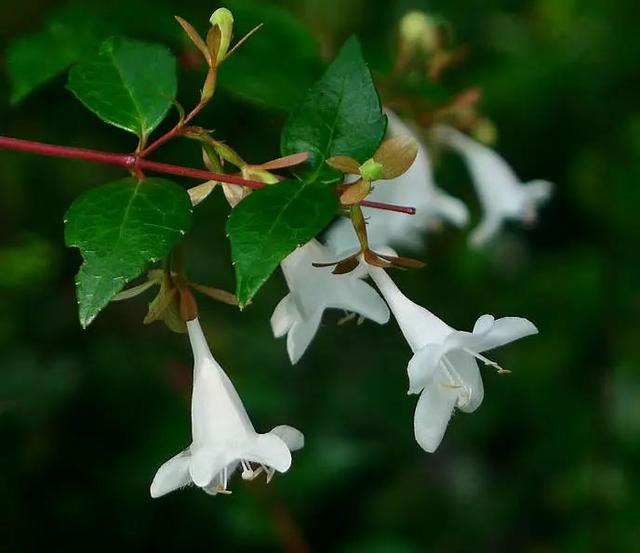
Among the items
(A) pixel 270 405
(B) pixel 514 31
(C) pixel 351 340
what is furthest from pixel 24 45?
(B) pixel 514 31

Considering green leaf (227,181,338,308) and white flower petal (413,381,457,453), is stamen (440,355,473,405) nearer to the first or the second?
white flower petal (413,381,457,453)

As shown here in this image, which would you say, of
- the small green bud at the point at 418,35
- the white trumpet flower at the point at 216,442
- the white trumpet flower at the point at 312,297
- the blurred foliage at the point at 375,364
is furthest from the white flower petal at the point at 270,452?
the blurred foliage at the point at 375,364

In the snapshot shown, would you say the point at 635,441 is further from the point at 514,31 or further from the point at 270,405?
the point at 514,31

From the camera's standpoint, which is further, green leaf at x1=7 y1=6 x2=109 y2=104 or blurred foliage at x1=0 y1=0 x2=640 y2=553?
blurred foliage at x1=0 y1=0 x2=640 y2=553

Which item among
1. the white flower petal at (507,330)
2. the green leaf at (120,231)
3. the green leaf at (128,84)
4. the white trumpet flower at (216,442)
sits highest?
the green leaf at (128,84)

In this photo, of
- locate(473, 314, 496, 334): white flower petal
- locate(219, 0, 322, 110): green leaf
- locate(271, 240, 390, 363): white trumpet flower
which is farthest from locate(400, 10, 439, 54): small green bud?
locate(473, 314, 496, 334): white flower petal

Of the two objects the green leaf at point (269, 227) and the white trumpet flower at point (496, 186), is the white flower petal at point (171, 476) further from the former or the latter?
the white trumpet flower at point (496, 186)
